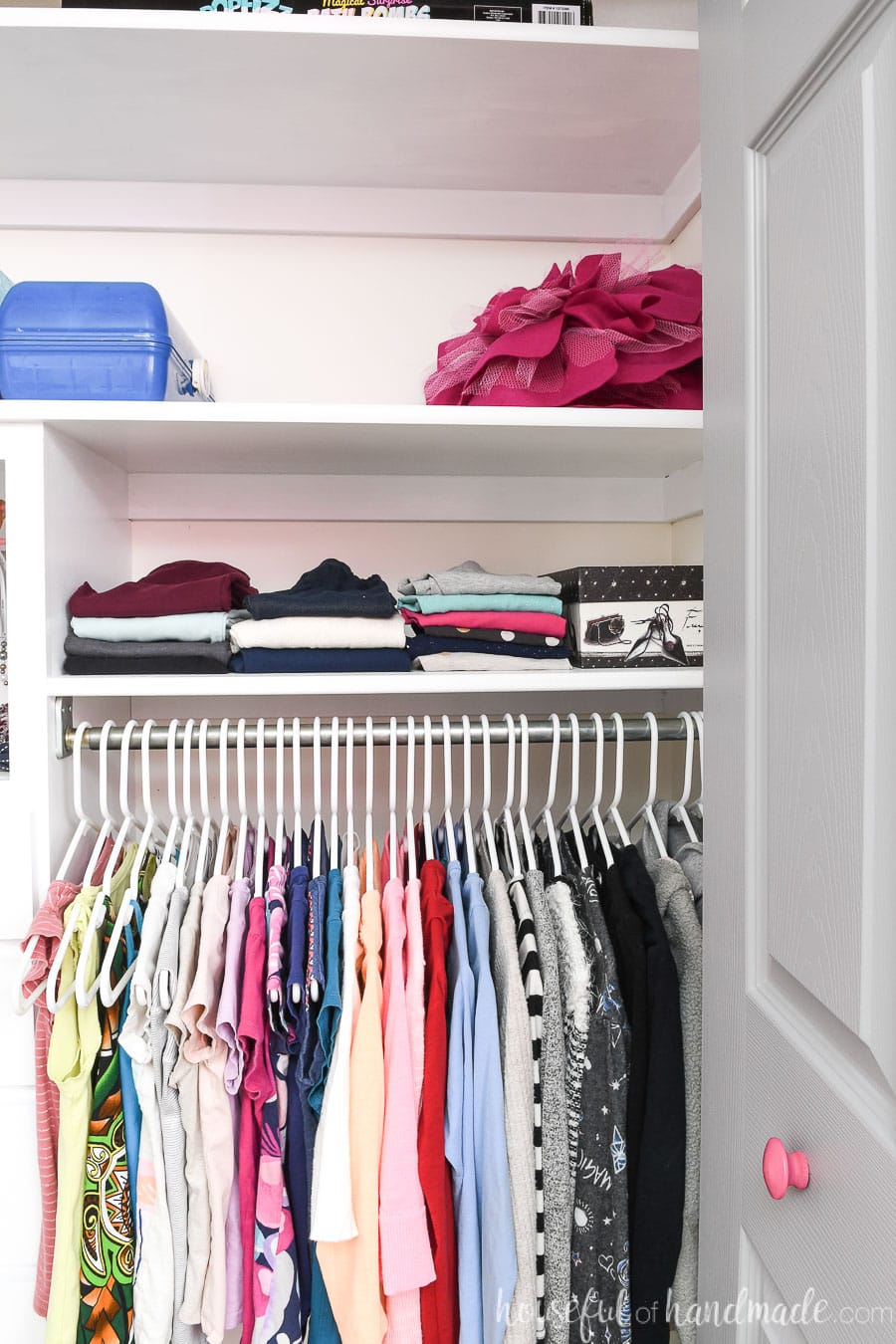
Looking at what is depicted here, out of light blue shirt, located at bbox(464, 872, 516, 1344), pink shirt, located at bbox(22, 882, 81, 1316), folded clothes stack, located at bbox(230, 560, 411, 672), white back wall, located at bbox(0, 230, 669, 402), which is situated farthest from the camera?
white back wall, located at bbox(0, 230, 669, 402)

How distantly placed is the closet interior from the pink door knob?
1.95ft

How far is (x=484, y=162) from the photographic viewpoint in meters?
1.31

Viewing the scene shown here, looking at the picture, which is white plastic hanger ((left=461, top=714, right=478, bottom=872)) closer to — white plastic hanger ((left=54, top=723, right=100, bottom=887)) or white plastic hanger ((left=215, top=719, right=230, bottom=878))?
white plastic hanger ((left=215, top=719, right=230, bottom=878))

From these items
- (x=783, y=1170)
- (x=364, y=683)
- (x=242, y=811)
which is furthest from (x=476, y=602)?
(x=783, y=1170)

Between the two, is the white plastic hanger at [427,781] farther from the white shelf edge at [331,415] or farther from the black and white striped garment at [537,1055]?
the white shelf edge at [331,415]

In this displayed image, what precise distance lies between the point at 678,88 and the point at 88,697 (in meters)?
1.15

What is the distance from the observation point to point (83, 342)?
1.05 m

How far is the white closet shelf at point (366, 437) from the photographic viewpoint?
105 cm

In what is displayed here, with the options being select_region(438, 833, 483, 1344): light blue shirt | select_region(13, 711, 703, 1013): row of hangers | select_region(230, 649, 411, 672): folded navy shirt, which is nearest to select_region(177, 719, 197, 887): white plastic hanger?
select_region(13, 711, 703, 1013): row of hangers

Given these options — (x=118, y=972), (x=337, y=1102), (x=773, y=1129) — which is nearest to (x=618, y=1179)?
(x=337, y=1102)

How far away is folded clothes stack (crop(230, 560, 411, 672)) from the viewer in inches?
44.7

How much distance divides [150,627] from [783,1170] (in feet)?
3.00

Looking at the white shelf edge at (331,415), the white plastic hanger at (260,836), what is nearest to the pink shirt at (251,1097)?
the white plastic hanger at (260,836)

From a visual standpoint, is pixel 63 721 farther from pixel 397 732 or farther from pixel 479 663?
pixel 479 663
